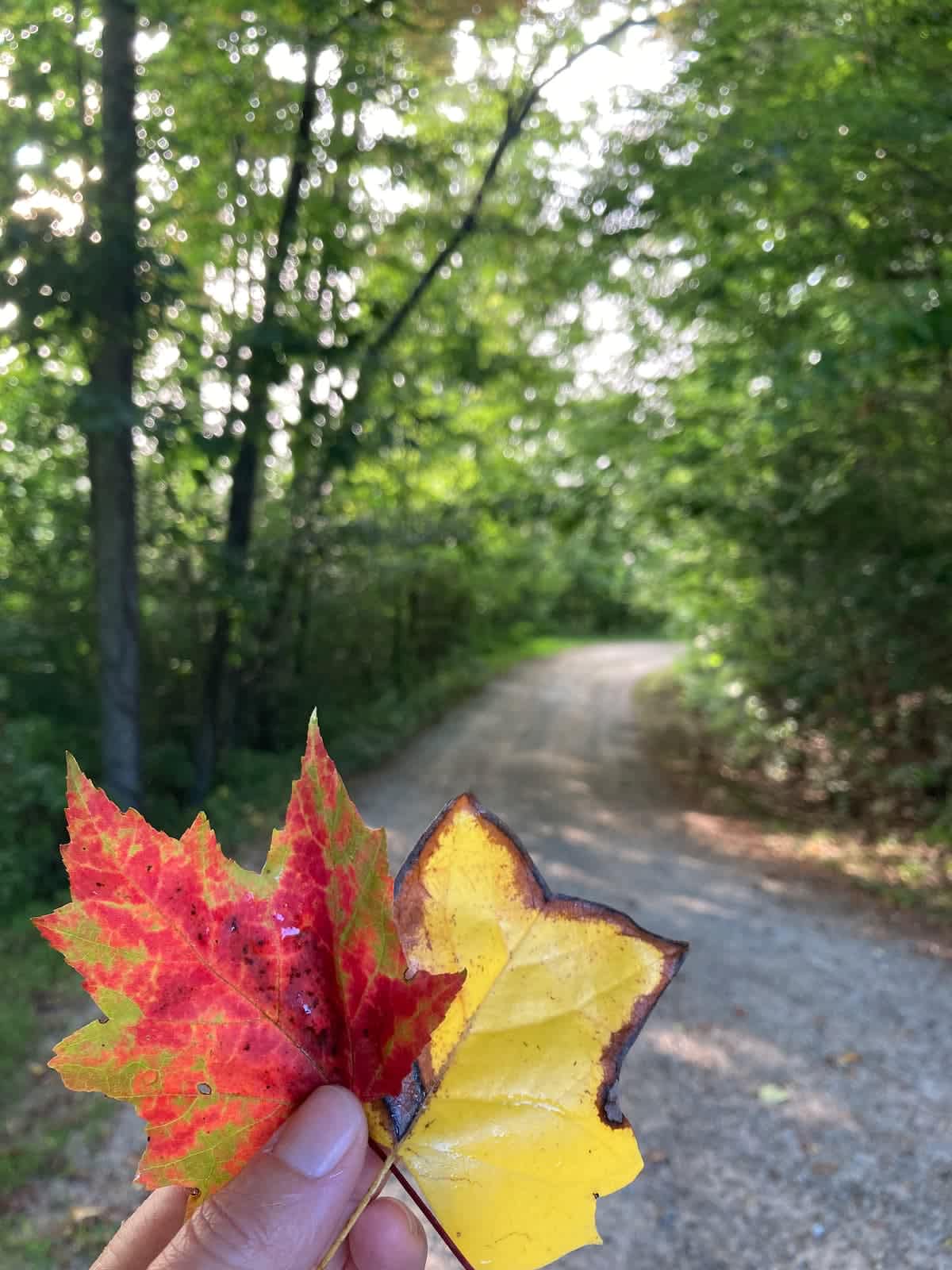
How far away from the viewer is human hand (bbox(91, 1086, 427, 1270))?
0.82 meters

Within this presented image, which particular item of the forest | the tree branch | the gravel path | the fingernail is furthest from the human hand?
the tree branch

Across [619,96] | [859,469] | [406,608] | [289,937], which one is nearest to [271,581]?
[619,96]

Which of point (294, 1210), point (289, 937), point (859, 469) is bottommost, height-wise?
point (294, 1210)

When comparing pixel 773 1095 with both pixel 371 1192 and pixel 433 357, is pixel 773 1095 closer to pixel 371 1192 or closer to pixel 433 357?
pixel 371 1192

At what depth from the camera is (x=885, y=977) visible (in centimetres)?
560

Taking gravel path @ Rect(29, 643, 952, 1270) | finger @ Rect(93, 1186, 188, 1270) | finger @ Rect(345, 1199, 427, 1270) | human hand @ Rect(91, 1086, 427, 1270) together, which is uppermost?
human hand @ Rect(91, 1086, 427, 1270)

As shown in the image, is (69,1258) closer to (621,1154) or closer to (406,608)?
(621,1154)

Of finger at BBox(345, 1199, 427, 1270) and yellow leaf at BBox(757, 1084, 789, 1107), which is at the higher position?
finger at BBox(345, 1199, 427, 1270)

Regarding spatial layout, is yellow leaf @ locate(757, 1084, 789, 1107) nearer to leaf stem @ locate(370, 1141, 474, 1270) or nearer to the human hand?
the human hand

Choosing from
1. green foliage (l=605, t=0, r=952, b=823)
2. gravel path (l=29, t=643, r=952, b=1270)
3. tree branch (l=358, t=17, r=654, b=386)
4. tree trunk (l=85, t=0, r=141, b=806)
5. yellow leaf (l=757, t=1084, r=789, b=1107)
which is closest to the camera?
gravel path (l=29, t=643, r=952, b=1270)

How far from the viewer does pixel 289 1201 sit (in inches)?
34.7

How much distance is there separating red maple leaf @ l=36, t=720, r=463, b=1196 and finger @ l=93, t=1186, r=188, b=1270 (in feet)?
1.26

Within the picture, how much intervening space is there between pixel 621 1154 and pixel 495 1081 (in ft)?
0.44

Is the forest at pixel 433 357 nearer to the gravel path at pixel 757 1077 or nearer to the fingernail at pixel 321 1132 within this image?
the gravel path at pixel 757 1077
